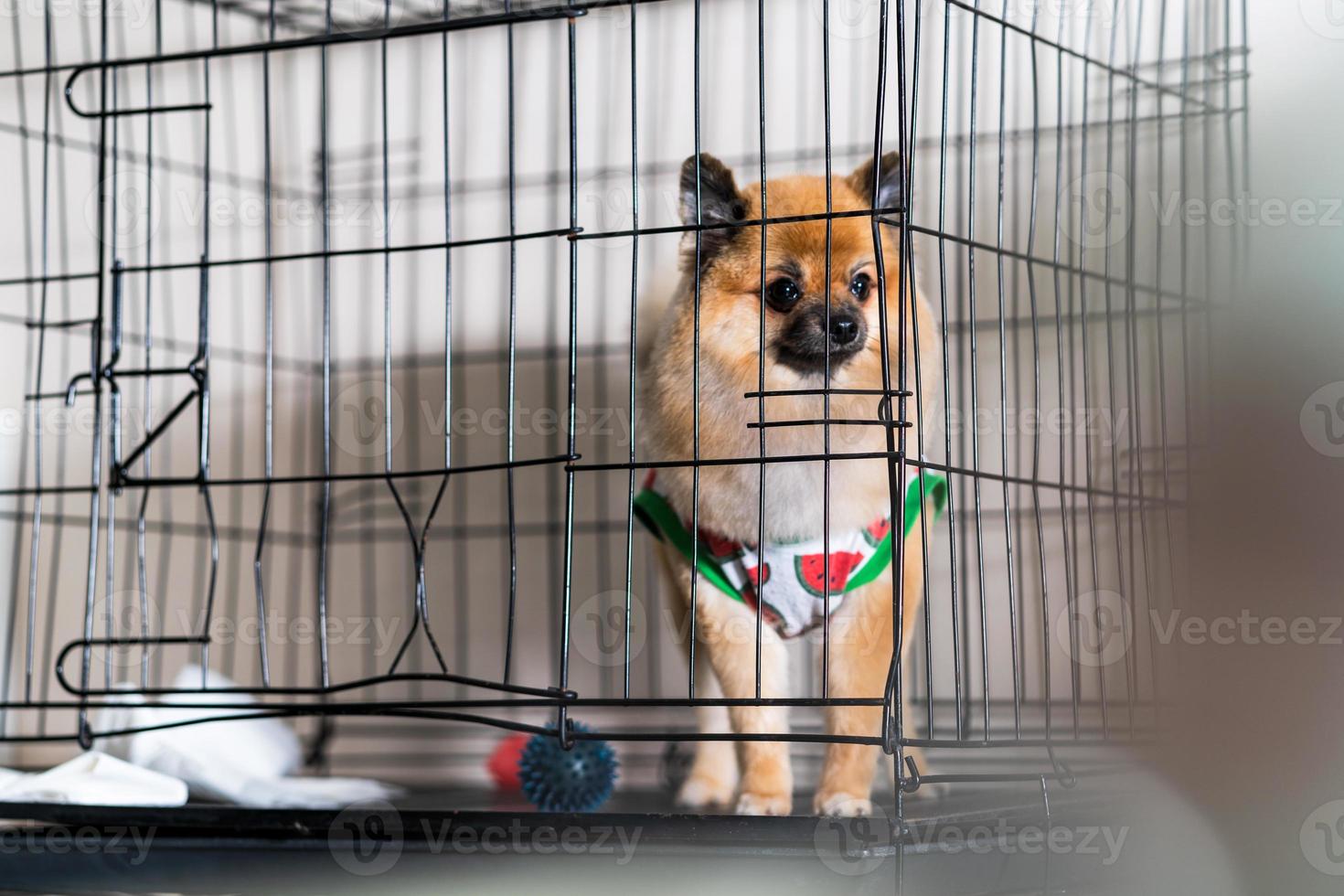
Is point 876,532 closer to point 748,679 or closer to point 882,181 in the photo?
point 748,679

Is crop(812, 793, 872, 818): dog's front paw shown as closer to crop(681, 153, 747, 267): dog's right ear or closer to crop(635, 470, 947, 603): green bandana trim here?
crop(635, 470, 947, 603): green bandana trim

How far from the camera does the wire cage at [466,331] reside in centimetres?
259

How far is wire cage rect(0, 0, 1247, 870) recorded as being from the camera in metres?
2.59

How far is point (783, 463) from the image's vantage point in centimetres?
Answer: 185

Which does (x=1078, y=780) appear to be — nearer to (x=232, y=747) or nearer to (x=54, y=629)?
(x=232, y=747)

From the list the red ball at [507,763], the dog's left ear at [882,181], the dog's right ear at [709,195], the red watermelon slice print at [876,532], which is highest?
the dog's left ear at [882,181]

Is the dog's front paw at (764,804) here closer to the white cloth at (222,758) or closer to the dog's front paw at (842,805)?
the dog's front paw at (842,805)

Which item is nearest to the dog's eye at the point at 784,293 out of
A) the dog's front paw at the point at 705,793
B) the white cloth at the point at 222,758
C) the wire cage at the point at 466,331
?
the wire cage at the point at 466,331

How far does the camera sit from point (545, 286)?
10.0ft

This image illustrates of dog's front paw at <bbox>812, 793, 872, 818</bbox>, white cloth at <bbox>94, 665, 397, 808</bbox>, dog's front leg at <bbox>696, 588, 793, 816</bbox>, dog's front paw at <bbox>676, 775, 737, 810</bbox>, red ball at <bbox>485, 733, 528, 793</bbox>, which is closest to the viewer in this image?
dog's front paw at <bbox>812, 793, 872, 818</bbox>

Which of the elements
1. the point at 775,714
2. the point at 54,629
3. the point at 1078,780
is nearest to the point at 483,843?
the point at 775,714

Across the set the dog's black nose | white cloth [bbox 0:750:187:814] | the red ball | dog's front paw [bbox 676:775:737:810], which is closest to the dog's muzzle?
the dog's black nose

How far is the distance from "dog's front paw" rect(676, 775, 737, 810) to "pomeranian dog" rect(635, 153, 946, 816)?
0.12 metres

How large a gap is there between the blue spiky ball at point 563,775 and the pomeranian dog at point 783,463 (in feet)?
0.80
